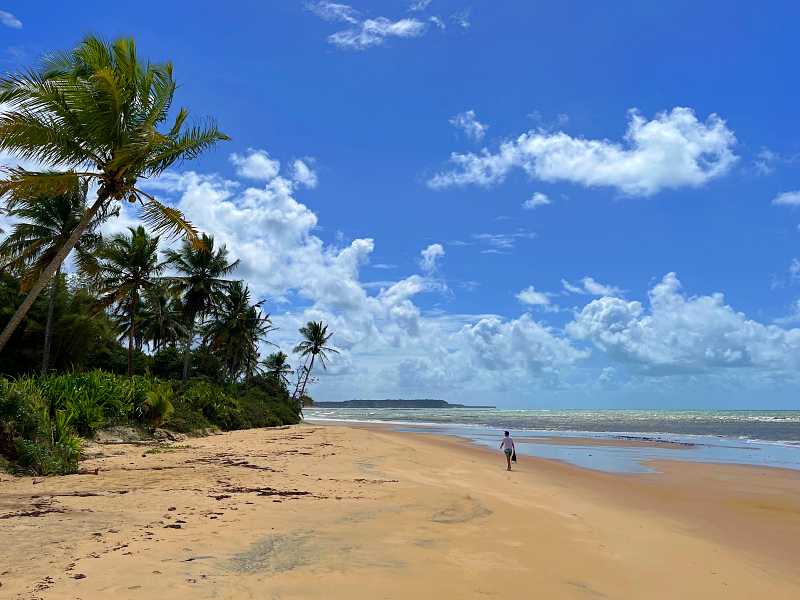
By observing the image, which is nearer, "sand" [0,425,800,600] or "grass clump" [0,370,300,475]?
"sand" [0,425,800,600]

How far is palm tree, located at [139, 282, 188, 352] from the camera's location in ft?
143

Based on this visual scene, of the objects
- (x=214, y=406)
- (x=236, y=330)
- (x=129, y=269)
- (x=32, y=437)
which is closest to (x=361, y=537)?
(x=32, y=437)

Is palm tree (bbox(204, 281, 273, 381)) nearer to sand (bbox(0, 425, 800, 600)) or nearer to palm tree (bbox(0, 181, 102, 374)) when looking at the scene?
palm tree (bbox(0, 181, 102, 374))

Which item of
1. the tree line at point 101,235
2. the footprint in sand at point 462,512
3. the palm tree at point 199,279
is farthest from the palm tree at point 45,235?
the footprint in sand at point 462,512

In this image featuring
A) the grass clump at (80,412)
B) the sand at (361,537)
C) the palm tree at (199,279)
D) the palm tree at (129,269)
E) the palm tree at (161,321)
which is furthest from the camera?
the palm tree at (161,321)

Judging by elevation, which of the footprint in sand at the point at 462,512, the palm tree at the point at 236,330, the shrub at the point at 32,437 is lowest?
the footprint in sand at the point at 462,512

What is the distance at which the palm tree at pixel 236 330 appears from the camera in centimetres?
4366

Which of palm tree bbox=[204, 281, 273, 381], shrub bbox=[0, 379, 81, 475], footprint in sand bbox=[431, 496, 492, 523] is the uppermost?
palm tree bbox=[204, 281, 273, 381]

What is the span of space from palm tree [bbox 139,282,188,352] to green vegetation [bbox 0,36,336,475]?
178 cm

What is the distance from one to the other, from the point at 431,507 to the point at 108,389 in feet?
40.2

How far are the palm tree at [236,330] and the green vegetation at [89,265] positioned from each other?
4.50 ft

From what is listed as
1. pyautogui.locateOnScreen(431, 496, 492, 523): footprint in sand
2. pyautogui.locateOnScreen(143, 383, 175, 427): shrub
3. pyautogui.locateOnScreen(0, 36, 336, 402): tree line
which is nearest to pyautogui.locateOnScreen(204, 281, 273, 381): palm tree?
pyautogui.locateOnScreen(0, 36, 336, 402): tree line

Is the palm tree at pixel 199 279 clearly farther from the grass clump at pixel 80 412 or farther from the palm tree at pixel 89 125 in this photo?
the palm tree at pixel 89 125

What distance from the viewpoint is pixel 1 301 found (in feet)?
97.2
